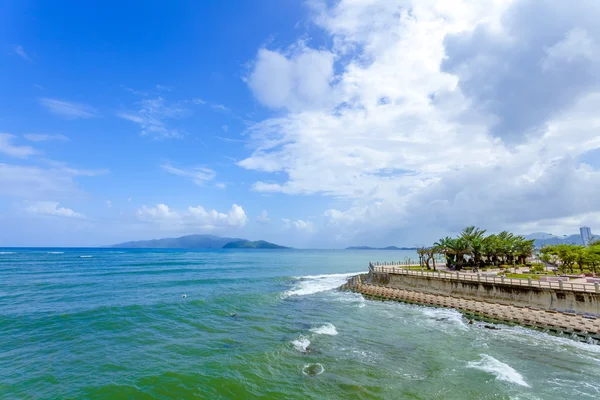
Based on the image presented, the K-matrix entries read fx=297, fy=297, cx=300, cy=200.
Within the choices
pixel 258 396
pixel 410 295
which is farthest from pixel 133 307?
pixel 410 295

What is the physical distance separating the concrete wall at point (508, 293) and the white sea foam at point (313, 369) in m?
25.9

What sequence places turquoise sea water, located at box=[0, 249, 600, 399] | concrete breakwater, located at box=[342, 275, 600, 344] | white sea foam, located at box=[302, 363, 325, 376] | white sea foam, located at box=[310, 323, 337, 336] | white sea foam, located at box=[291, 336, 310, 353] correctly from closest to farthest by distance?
turquoise sea water, located at box=[0, 249, 600, 399]
white sea foam, located at box=[302, 363, 325, 376]
white sea foam, located at box=[291, 336, 310, 353]
concrete breakwater, located at box=[342, 275, 600, 344]
white sea foam, located at box=[310, 323, 337, 336]

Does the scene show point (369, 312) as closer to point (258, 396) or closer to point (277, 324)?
point (277, 324)

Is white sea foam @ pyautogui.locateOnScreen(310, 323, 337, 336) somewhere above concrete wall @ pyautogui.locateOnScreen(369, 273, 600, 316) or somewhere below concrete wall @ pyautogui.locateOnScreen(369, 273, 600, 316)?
below

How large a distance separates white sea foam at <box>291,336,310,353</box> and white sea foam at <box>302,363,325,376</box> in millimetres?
2486

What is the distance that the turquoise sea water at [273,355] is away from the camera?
54.6ft

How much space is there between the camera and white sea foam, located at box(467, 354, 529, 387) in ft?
57.7

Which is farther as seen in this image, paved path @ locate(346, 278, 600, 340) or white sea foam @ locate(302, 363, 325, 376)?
paved path @ locate(346, 278, 600, 340)

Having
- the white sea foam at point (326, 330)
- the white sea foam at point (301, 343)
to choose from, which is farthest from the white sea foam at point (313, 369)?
the white sea foam at point (326, 330)

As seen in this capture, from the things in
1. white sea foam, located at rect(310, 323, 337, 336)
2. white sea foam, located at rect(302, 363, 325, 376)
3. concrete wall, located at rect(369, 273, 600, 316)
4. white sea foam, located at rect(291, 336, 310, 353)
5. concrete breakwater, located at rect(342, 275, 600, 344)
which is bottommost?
white sea foam, located at rect(302, 363, 325, 376)

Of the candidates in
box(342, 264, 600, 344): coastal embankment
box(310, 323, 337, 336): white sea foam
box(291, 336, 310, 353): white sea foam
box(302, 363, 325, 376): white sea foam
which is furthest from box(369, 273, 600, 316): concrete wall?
box(302, 363, 325, 376): white sea foam

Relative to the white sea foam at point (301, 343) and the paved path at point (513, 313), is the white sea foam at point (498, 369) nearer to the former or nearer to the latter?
the paved path at point (513, 313)

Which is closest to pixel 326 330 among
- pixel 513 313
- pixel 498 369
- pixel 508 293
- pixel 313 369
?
pixel 313 369

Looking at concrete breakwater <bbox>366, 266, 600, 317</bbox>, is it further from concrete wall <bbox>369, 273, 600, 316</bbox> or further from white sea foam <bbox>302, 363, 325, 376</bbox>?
white sea foam <bbox>302, 363, 325, 376</bbox>
